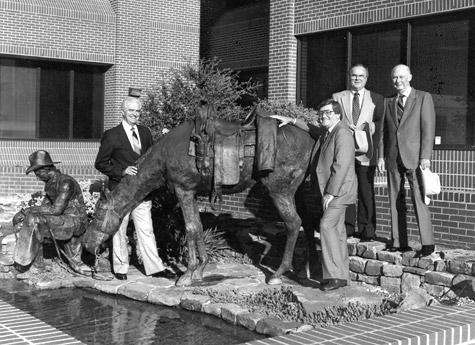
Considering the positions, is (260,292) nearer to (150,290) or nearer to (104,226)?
(150,290)

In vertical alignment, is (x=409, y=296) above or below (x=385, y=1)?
below

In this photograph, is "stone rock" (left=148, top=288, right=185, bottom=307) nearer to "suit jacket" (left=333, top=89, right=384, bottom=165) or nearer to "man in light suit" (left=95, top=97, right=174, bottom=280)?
"man in light suit" (left=95, top=97, right=174, bottom=280)

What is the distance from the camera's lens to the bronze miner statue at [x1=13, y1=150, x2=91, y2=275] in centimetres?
875

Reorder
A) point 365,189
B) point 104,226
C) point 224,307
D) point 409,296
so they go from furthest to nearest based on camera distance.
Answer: point 365,189, point 104,226, point 224,307, point 409,296

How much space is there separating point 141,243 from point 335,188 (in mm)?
2806

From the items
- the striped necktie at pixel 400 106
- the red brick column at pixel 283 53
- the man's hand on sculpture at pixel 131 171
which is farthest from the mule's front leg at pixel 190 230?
the red brick column at pixel 283 53

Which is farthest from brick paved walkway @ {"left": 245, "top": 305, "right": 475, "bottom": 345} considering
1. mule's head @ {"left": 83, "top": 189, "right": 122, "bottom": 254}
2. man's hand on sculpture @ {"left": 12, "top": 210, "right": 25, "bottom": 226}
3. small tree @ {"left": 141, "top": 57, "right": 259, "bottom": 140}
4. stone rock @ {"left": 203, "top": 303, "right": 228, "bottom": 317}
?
small tree @ {"left": 141, "top": 57, "right": 259, "bottom": 140}

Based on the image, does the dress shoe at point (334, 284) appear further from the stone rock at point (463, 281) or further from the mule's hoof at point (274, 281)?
the stone rock at point (463, 281)

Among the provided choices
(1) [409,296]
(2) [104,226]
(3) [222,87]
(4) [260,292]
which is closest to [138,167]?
(2) [104,226]

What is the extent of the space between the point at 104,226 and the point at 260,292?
1.99 meters

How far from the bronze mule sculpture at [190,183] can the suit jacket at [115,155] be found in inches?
16.8

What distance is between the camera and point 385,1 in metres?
12.9

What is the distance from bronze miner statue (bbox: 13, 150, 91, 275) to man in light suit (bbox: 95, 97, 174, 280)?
587 millimetres

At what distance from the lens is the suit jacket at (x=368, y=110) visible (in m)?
8.30
